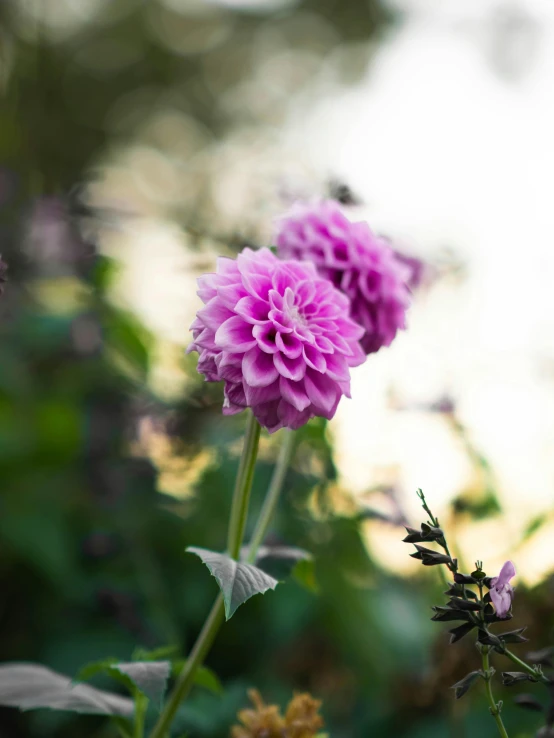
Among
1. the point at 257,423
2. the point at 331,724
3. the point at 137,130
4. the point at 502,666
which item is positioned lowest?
the point at 331,724

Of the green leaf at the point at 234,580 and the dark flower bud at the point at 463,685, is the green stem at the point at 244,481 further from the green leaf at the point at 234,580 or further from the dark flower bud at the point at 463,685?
the dark flower bud at the point at 463,685

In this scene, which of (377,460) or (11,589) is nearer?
(377,460)

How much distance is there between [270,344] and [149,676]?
320 millimetres

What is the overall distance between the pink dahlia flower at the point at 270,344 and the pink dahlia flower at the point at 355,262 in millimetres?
150

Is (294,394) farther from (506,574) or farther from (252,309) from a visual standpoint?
(506,574)

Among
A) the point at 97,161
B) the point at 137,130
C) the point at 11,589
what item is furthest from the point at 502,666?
the point at 137,130

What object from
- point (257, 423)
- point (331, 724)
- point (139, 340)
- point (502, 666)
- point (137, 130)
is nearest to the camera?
point (257, 423)

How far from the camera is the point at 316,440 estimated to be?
1401 millimetres

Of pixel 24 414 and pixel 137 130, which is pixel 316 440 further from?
pixel 137 130

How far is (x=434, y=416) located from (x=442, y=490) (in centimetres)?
12

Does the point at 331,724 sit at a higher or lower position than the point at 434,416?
lower

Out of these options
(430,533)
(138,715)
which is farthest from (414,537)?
(138,715)

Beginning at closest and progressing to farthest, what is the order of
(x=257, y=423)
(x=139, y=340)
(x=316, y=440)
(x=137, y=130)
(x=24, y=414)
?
(x=257, y=423)
(x=316, y=440)
(x=139, y=340)
(x=24, y=414)
(x=137, y=130)

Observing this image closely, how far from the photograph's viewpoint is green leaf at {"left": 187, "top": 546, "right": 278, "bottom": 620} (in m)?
0.60
